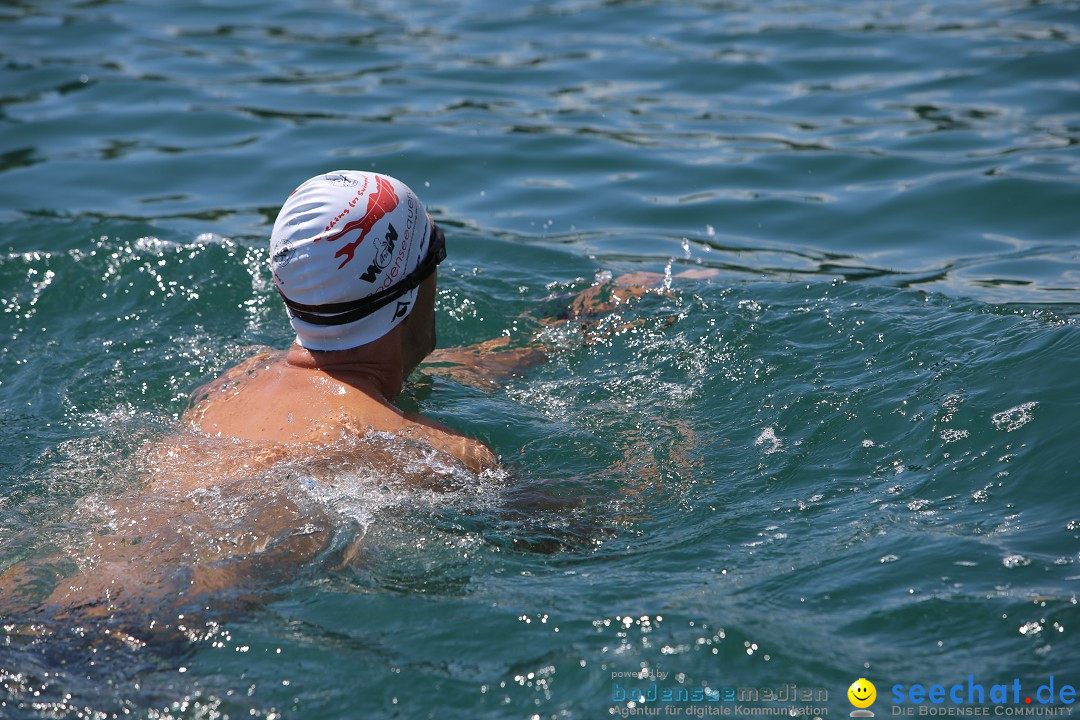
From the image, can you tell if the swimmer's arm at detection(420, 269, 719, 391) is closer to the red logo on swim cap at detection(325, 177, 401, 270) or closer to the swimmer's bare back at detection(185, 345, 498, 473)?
the swimmer's bare back at detection(185, 345, 498, 473)

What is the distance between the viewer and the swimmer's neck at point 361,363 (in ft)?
15.6

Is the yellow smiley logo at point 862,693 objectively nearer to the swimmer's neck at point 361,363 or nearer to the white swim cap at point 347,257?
the swimmer's neck at point 361,363

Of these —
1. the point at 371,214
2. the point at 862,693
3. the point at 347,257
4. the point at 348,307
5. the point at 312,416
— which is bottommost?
the point at 862,693

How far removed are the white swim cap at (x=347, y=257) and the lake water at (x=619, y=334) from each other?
2.74 ft

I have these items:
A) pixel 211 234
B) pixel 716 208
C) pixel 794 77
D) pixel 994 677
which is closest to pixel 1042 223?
pixel 716 208

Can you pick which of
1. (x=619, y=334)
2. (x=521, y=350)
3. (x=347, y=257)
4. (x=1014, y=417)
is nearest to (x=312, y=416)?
(x=347, y=257)

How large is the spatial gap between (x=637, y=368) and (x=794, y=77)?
251 inches

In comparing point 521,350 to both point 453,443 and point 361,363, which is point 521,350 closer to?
point 361,363

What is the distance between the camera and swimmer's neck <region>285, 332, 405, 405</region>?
4.75 meters

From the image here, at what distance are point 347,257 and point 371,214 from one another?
212 millimetres

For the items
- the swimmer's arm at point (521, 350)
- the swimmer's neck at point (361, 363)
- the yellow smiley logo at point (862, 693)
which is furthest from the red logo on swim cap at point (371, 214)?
the yellow smiley logo at point (862, 693)

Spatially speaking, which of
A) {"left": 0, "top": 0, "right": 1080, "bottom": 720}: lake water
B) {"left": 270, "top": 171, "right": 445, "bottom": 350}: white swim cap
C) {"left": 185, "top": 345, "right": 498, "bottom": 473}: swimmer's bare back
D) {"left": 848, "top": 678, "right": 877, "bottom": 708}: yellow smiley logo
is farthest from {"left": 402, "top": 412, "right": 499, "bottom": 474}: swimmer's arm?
{"left": 848, "top": 678, "right": 877, "bottom": 708}: yellow smiley logo

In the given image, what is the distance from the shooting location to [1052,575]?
3893mm

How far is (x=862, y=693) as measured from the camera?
11.1 ft
